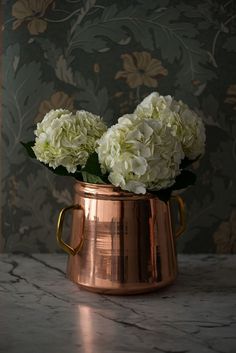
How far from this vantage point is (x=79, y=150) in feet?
3.54

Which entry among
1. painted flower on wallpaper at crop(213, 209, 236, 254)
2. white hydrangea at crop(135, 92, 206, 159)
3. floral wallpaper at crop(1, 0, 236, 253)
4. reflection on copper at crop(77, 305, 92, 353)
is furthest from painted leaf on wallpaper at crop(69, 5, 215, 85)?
reflection on copper at crop(77, 305, 92, 353)

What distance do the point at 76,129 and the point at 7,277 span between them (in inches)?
13.9

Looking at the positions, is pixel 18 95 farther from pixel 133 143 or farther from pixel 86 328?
pixel 86 328

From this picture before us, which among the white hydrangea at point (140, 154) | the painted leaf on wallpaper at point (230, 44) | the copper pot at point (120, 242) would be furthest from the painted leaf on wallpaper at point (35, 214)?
the painted leaf on wallpaper at point (230, 44)

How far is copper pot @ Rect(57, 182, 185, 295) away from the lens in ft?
3.55

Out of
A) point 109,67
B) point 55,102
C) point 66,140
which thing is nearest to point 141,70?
point 109,67

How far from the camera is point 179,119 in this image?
3.52 ft

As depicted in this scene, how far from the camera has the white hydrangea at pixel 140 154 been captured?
3.27 feet

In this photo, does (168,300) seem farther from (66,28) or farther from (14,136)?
(66,28)

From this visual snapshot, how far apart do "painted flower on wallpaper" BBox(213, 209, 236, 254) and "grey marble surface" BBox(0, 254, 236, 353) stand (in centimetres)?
9

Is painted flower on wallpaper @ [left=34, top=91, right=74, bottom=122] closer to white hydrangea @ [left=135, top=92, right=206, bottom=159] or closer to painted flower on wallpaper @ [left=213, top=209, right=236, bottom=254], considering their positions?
white hydrangea @ [left=135, top=92, right=206, bottom=159]

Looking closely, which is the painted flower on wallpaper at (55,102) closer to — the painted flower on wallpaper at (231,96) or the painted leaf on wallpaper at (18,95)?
the painted leaf on wallpaper at (18,95)

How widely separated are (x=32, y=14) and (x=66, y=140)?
14.9 inches

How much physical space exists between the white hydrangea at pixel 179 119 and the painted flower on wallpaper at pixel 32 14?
355 mm
